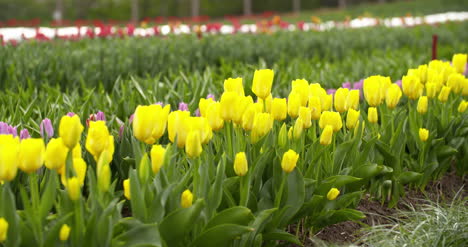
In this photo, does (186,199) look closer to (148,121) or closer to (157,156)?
(157,156)

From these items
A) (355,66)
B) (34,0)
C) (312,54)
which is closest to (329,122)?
(355,66)

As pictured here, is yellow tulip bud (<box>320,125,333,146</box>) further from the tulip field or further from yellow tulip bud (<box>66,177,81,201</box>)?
yellow tulip bud (<box>66,177,81,201</box>)

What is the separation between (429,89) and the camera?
316 cm

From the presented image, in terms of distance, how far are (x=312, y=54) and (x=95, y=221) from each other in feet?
22.4

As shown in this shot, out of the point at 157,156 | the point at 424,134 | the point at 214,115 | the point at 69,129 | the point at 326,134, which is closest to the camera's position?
the point at 69,129

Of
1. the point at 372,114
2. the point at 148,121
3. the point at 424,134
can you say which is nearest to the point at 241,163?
the point at 148,121

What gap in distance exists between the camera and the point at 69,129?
1799 mm

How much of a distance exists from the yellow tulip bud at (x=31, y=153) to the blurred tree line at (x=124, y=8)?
77.0ft

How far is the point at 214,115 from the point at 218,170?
22cm

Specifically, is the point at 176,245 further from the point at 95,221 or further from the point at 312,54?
the point at 312,54

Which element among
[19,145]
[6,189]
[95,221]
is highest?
[19,145]

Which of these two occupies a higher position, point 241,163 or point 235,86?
point 235,86

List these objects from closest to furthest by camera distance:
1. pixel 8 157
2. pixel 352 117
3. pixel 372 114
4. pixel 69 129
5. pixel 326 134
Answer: pixel 8 157 < pixel 69 129 < pixel 326 134 < pixel 352 117 < pixel 372 114

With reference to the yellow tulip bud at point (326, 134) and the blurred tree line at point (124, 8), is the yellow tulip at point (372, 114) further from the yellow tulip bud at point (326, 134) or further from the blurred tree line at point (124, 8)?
the blurred tree line at point (124, 8)
